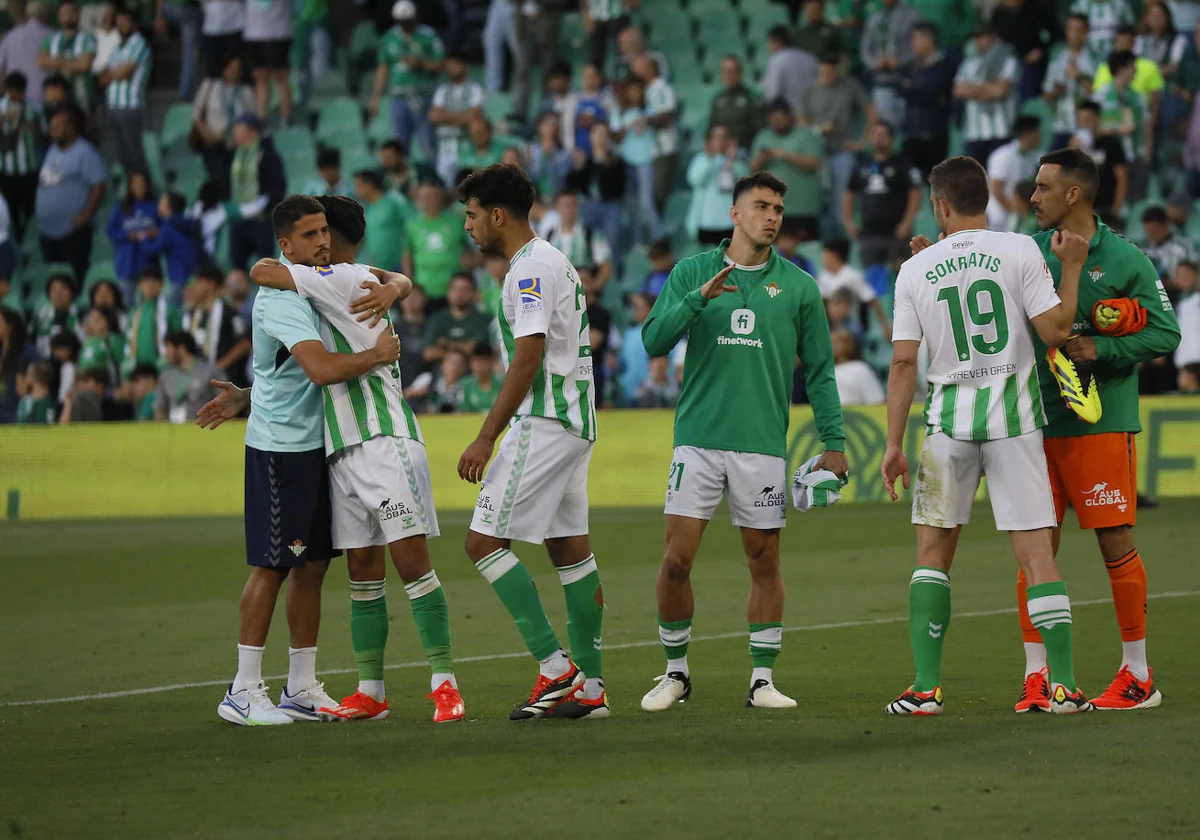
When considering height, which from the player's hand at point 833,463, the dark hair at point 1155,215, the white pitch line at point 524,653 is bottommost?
the white pitch line at point 524,653

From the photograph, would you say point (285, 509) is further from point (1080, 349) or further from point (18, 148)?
point (18, 148)

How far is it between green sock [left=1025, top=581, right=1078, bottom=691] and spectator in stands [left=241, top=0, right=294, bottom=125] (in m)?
18.3

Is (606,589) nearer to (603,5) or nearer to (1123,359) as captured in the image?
(1123,359)

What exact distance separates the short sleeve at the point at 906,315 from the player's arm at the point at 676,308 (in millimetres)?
645

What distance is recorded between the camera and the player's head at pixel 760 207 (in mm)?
7352

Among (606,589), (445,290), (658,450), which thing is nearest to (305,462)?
(606,589)

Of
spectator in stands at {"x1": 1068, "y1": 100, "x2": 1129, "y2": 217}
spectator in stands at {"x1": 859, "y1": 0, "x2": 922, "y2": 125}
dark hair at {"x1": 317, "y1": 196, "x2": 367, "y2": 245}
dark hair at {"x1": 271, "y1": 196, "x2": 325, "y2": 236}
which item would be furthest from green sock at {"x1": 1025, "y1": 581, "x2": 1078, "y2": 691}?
spectator in stands at {"x1": 859, "y1": 0, "x2": 922, "y2": 125}

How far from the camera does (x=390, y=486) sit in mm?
7086

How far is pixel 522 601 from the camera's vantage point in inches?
280

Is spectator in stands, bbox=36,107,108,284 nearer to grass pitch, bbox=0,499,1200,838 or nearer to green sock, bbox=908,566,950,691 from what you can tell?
grass pitch, bbox=0,499,1200,838

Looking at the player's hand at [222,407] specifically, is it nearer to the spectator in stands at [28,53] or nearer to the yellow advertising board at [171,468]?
the yellow advertising board at [171,468]

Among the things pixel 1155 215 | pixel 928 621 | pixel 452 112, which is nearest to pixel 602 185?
pixel 452 112

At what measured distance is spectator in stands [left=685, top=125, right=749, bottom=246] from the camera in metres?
20.1

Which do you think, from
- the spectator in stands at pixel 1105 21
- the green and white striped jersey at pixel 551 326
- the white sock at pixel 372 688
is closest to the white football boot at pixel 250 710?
the white sock at pixel 372 688
